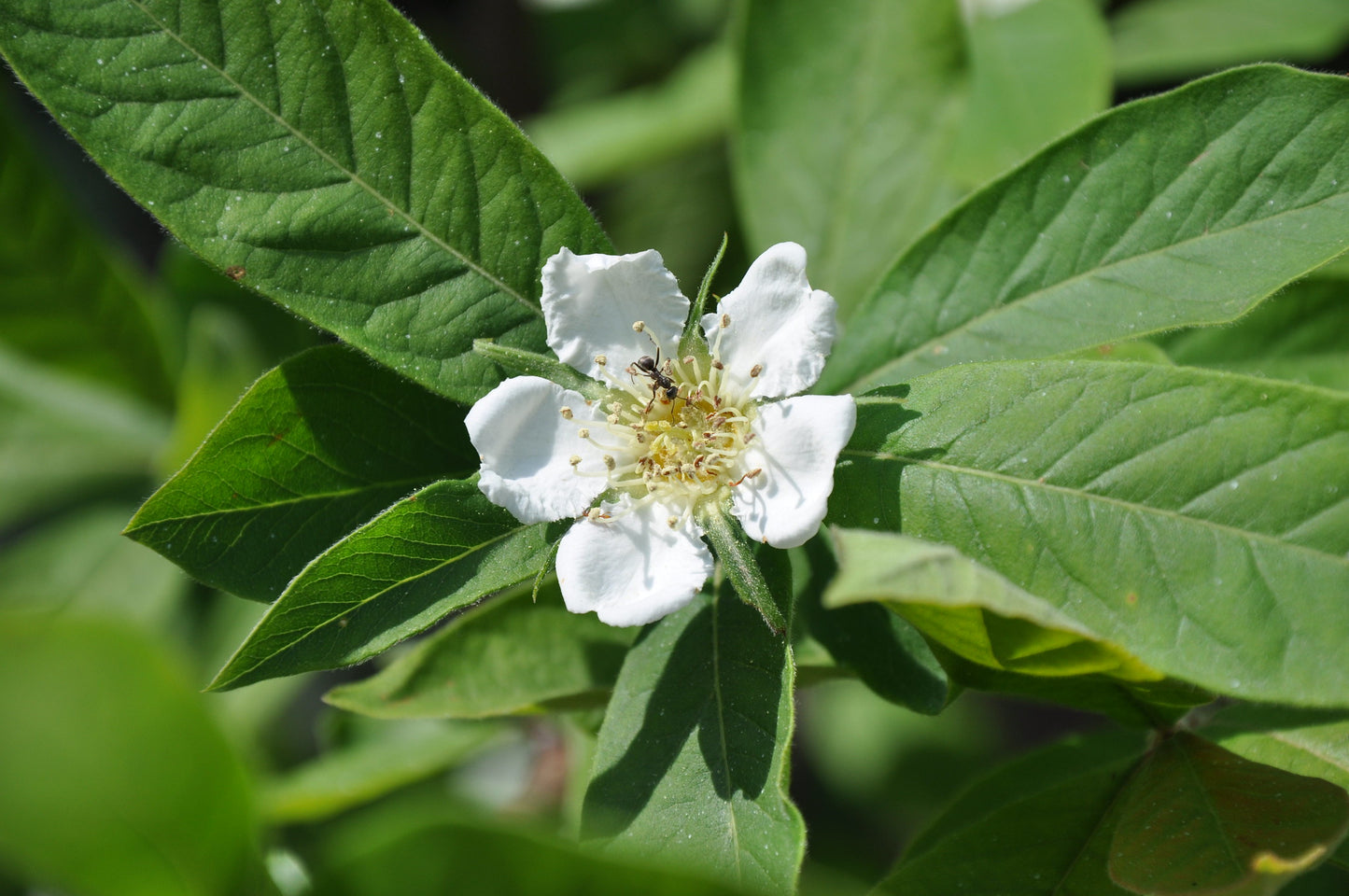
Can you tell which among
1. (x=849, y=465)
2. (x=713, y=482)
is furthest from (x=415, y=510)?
(x=849, y=465)

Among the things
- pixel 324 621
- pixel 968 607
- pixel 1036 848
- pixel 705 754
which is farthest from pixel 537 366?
pixel 1036 848

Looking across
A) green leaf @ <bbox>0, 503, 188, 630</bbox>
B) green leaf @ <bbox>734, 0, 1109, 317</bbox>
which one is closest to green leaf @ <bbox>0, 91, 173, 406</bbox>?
Result: green leaf @ <bbox>0, 503, 188, 630</bbox>

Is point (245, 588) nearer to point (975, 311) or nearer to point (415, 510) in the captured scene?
point (415, 510)

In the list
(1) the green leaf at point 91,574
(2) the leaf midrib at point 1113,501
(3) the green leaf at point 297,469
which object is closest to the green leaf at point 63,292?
(1) the green leaf at point 91,574

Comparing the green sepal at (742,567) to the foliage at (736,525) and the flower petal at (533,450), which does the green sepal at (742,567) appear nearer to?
the foliage at (736,525)

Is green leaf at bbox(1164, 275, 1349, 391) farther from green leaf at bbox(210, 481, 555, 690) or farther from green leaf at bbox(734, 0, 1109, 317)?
green leaf at bbox(210, 481, 555, 690)

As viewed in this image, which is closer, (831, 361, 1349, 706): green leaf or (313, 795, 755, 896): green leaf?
(313, 795, 755, 896): green leaf
